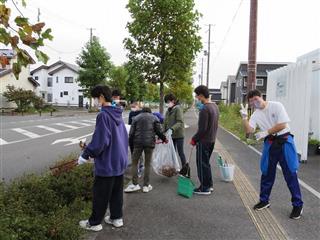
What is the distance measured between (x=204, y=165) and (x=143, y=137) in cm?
115

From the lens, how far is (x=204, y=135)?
7.01 m

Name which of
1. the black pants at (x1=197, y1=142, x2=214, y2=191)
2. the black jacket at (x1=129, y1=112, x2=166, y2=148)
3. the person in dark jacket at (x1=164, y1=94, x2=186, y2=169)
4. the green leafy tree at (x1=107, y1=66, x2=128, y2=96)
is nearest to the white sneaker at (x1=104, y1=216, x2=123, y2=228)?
the black jacket at (x1=129, y1=112, x2=166, y2=148)

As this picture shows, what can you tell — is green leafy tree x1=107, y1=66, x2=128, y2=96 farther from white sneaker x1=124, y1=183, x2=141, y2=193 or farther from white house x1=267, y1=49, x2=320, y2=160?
white sneaker x1=124, y1=183, x2=141, y2=193

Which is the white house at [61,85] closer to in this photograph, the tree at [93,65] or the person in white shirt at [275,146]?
the tree at [93,65]

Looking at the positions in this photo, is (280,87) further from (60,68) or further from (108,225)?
(60,68)

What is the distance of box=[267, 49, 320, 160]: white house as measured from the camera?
419 inches

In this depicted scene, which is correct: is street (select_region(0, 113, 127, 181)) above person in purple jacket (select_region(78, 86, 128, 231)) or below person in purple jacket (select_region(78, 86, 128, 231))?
below

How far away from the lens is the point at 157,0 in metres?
17.3

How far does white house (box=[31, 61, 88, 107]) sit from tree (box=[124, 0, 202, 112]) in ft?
178

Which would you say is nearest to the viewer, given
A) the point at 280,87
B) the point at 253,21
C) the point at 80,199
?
the point at 80,199

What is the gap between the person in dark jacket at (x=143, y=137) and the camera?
7023 mm

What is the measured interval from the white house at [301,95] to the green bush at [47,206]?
6.05 m

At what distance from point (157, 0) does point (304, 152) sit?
9671 mm

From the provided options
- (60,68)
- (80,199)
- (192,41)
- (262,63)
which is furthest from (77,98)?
(80,199)
